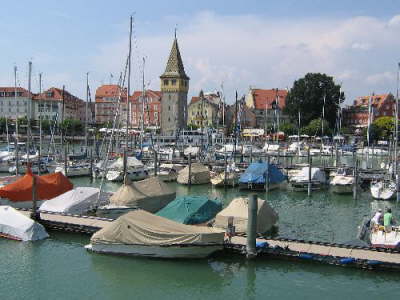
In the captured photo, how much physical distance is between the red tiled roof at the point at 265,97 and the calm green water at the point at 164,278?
444 ft

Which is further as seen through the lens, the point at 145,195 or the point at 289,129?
the point at 289,129

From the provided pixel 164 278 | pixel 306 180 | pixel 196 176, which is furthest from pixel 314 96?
pixel 164 278

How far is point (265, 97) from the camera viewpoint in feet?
531

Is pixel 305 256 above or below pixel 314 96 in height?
below

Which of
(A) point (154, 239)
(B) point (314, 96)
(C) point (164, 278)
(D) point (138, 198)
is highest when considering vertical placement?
(B) point (314, 96)

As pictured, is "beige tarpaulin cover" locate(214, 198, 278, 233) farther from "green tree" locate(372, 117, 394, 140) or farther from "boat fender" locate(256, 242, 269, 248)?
"green tree" locate(372, 117, 394, 140)

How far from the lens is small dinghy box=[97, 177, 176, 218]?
32.7 meters

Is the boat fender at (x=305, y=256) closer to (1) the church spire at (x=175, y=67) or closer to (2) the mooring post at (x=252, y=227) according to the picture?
(2) the mooring post at (x=252, y=227)

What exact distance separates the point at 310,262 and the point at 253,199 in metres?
4.08

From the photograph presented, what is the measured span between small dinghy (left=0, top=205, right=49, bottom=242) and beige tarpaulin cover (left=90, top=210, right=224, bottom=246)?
4.65 meters

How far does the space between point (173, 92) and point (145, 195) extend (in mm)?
96894

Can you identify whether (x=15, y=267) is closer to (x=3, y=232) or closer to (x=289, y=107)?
(x=3, y=232)

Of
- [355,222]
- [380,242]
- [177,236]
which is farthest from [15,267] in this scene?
[355,222]

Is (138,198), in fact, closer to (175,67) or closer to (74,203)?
(74,203)
